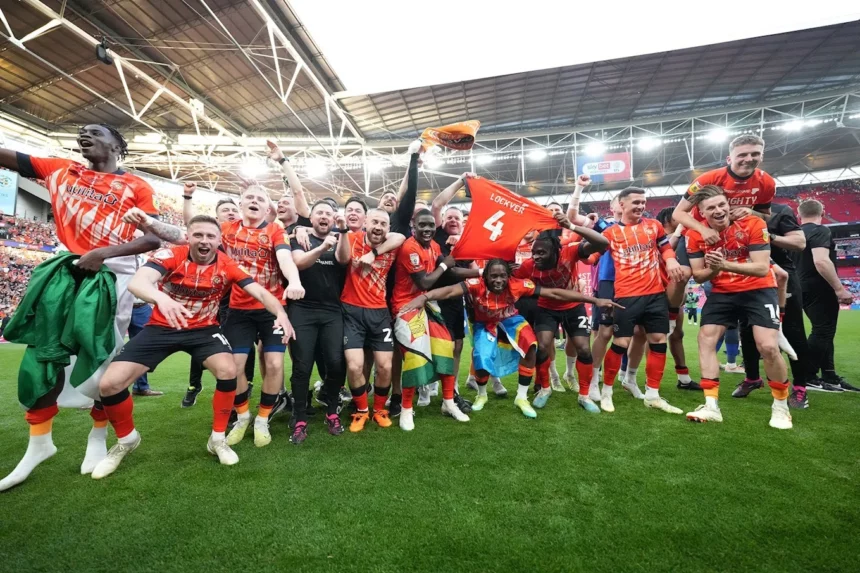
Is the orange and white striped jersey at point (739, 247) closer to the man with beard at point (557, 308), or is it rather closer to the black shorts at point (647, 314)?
the black shorts at point (647, 314)

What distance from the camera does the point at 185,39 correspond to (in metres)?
11.0

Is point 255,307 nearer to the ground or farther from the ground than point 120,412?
farther from the ground

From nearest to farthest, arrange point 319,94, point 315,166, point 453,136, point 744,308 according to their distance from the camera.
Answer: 1. point 744,308
2. point 453,136
3. point 319,94
4. point 315,166

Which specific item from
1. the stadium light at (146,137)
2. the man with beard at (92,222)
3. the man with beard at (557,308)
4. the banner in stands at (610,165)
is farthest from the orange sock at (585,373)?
the stadium light at (146,137)

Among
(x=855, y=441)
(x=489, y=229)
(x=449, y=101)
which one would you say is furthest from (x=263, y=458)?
(x=449, y=101)

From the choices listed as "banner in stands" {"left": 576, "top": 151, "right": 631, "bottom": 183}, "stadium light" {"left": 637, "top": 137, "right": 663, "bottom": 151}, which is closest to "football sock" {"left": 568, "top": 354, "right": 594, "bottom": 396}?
"banner in stands" {"left": 576, "top": 151, "right": 631, "bottom": 183}

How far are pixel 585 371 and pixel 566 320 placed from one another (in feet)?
1.82

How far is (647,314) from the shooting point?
4.01 metres

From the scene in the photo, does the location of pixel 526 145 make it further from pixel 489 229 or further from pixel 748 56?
pixel 489 229

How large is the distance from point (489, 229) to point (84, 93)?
16916 mm

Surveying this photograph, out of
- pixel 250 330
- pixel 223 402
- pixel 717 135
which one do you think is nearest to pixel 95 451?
pixel 223 402

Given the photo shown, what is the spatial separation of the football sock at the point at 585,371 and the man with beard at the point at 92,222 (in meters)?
3.86

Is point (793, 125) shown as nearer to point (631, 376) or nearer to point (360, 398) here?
point (631, 376)

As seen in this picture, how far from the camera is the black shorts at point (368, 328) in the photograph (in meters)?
3.62
